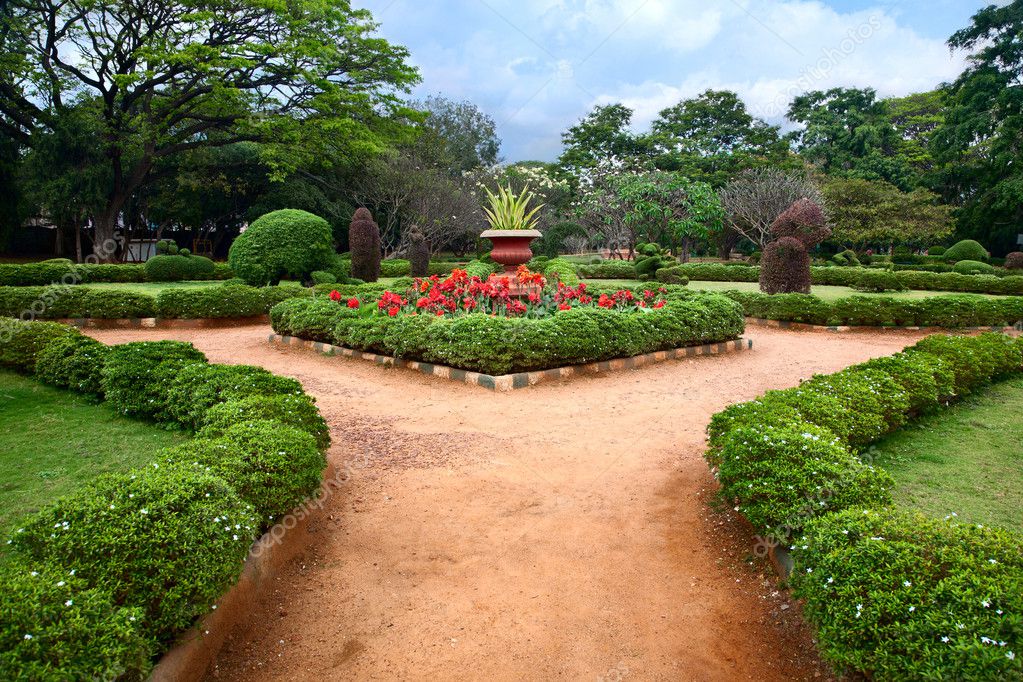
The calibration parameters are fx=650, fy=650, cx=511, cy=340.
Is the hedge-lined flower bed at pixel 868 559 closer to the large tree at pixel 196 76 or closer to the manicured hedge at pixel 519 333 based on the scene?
the manicured hedge at pixel 519 333

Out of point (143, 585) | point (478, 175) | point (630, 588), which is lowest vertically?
point (630, 588)

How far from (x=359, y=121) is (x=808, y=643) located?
87.3ft

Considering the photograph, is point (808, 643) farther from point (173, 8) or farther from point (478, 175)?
point (478, 175)

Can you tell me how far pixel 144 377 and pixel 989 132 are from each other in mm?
33591

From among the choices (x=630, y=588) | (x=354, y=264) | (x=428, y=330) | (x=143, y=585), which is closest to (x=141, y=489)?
(x=143, y=585)

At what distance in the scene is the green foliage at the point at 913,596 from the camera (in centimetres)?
206

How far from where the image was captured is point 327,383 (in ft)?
23.1

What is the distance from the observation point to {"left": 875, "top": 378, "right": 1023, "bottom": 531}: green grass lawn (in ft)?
12.4

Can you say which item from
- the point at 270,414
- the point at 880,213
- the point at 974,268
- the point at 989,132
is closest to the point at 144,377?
the point at 270,414

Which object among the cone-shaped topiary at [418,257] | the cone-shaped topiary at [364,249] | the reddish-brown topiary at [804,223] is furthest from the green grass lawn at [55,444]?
the cone-shaped topiary at [418,257]

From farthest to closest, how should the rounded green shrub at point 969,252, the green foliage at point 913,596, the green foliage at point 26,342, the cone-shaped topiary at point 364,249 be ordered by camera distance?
the rounded green shrub at point 969,252 < the cone-shaped topiary at point 364,249 < the green foliage at point 26,342 < the green foliage at point 913,596

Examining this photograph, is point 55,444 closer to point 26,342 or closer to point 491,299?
point 26,342

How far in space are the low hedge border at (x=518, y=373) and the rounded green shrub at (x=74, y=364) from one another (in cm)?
280

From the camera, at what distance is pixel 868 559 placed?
248 cm
